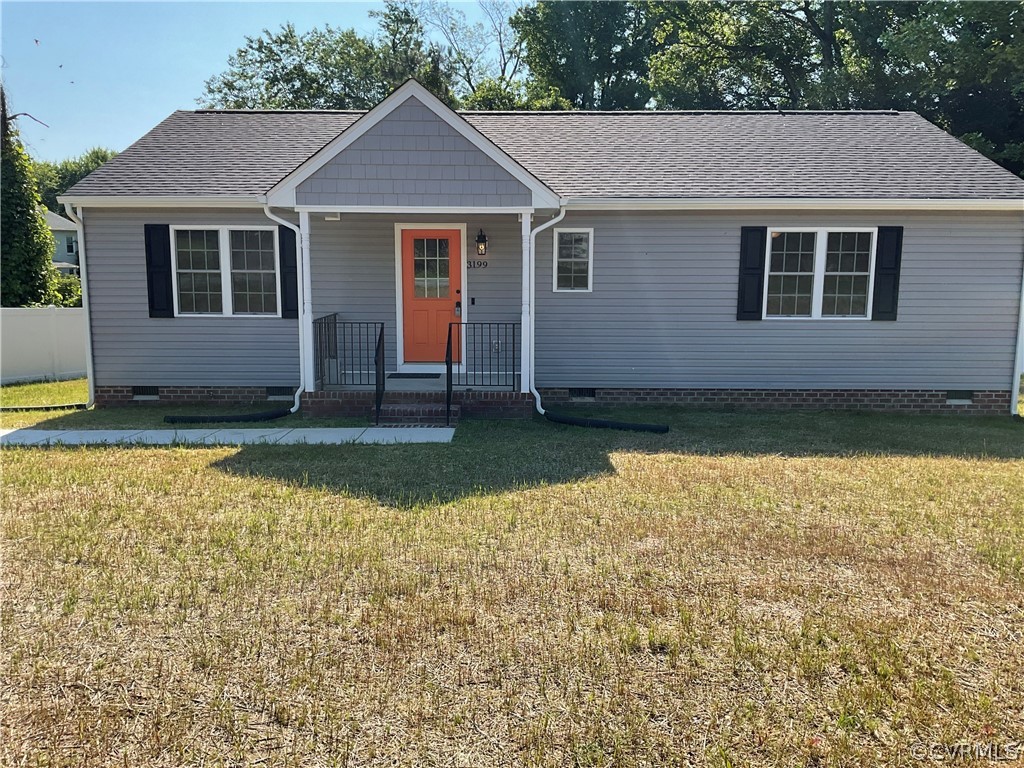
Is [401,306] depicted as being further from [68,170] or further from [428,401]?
[68,170]

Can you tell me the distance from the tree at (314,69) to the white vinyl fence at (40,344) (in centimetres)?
2215

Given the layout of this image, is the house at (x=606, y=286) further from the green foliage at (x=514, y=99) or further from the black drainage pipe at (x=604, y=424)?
the green foliage at (x=514, y=99)

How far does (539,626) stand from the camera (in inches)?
145

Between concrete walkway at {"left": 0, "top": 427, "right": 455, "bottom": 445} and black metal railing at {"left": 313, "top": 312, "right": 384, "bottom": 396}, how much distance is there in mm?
1784

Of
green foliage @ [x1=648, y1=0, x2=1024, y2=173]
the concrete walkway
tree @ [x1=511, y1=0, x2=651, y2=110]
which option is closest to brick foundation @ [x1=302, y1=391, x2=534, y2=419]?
the concrete walkway

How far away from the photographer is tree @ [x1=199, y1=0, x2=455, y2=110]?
1316 inches

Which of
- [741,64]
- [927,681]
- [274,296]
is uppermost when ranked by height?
[741,64]

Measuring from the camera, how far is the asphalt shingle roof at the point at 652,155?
395 inches

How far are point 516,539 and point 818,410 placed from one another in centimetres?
710

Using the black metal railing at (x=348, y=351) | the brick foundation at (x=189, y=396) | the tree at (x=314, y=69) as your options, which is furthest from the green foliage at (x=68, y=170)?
the black metal railing at (x=348, y=351)

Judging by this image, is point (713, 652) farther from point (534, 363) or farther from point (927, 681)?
point (534, 363)

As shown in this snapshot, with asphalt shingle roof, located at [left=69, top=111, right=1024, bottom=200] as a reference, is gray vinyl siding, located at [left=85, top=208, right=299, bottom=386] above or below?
below

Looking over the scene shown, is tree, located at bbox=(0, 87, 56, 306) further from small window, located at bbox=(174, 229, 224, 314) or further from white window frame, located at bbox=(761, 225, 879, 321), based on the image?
white window frame, located at bbox=(761, 225, 879, 321)

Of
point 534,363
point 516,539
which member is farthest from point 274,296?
point 516,539
